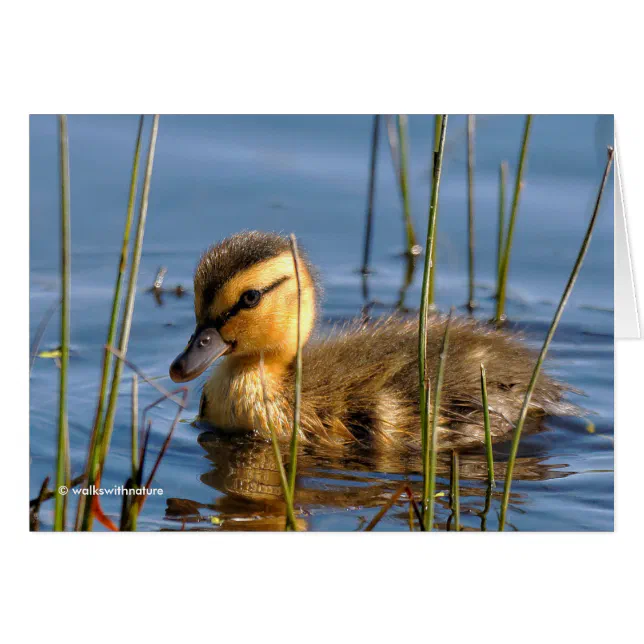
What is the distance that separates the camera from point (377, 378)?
4723 millimetres

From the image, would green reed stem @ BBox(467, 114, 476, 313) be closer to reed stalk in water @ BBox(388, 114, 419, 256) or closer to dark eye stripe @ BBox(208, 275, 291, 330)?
reed stalk in water @ BBox(388, 114, 419, 256)

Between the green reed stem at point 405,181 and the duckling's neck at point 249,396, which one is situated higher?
the green reed stem at point 405,181

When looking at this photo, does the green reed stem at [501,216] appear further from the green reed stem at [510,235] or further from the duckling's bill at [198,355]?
the duckling's bill at [198,355]

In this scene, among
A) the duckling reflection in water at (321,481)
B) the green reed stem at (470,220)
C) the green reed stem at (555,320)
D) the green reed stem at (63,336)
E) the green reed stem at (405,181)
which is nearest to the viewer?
the green reed stem at (63,336)

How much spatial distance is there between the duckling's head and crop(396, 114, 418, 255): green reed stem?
0.75 m

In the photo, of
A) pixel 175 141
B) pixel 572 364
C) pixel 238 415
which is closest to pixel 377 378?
pixel 238 415

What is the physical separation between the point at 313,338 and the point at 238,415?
1.45 ft

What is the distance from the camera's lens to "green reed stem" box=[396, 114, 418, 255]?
5.23m

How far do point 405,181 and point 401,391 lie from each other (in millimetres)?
1338

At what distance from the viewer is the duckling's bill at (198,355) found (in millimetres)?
4598

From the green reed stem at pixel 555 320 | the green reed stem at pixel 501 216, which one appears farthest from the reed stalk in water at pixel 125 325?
the green reed stem at pixel 501 216

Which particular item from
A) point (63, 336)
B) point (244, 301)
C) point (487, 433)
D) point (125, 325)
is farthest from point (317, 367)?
point (63, 336)

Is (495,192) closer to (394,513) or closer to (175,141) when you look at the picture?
(175,141)
